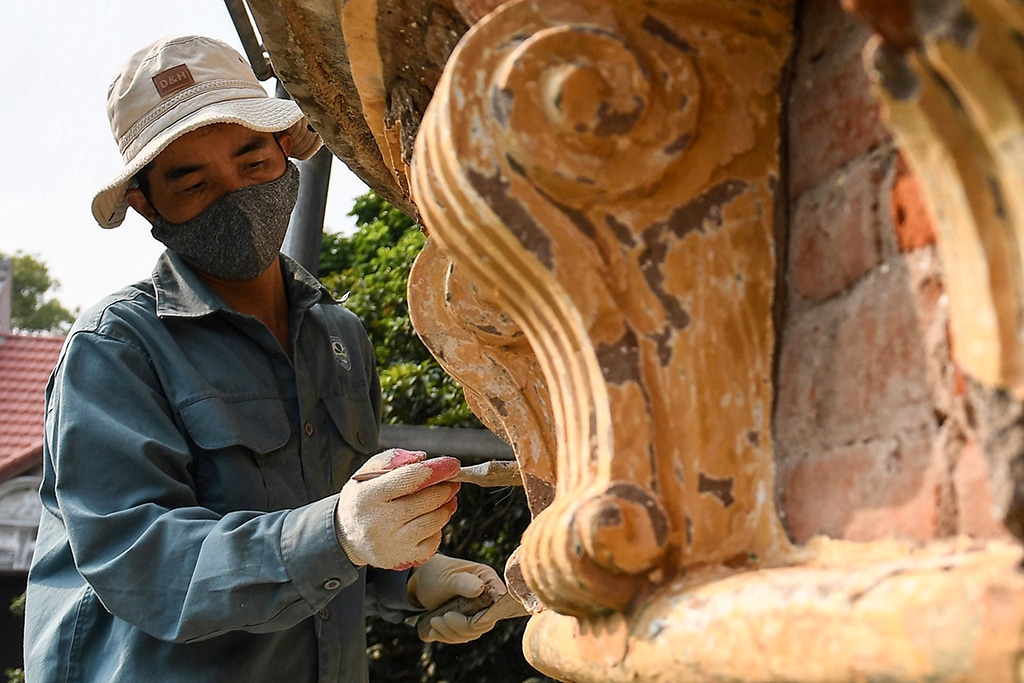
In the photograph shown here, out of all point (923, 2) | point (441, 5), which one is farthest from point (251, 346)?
point (923, 2)

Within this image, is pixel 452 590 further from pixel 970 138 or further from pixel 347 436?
pixel 970 138

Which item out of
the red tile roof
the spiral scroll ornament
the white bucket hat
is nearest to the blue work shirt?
the white bucket hat

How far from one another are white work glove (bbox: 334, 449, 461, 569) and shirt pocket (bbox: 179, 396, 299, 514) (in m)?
0.38

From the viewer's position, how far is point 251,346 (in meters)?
2.31

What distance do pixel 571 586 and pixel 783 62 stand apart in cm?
51

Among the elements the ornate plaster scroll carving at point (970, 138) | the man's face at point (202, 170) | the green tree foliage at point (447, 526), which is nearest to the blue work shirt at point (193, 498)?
the man's face at point (202, 170)

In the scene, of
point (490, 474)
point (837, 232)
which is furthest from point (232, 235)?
point (837, 232)

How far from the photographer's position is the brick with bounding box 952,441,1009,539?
703 mm

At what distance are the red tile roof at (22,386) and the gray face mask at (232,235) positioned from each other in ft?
24.0

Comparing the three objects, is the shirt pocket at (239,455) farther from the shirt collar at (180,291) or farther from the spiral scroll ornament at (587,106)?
the spiral scroll ornament at (587,106)

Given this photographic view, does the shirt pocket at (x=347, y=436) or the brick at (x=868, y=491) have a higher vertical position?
the shirt pocket at (x=347, y=436)

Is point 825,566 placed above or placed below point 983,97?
below

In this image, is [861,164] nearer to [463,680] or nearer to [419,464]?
[419,464]

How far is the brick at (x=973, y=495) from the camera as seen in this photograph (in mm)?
703
